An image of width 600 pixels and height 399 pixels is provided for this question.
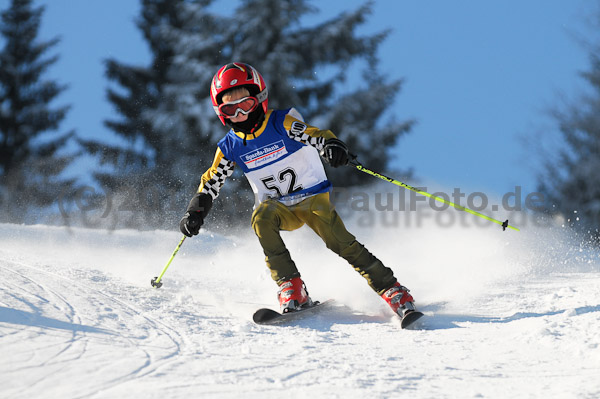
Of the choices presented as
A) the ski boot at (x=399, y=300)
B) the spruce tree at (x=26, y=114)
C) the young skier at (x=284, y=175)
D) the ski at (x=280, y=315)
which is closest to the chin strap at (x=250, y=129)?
the young skier at (x=284, y=175)

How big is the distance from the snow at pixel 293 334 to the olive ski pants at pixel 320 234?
13.0 inches

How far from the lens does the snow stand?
100 inches

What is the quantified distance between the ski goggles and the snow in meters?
1.43

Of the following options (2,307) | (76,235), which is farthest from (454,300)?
(76,235)

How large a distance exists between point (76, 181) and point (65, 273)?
14201 mm

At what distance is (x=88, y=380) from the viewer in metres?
2.46

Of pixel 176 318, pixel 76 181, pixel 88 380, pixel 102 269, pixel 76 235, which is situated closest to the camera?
pixel 88 380

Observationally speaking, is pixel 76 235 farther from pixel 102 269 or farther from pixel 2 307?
pixel 2 307

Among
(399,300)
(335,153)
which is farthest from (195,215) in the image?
(399,300)

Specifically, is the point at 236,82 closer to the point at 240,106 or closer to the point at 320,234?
the point at 240,106

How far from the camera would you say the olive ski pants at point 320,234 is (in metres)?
4.05

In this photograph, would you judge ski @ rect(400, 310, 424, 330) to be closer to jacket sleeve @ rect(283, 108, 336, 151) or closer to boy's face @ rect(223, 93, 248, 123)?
jacket sleeve @ rect(283, 108, 336, 151)

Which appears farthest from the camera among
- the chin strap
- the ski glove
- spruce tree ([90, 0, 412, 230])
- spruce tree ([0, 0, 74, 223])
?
spruce tree ([0, 0, 74, 223])

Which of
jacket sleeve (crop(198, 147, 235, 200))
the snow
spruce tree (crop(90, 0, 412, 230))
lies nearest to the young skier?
jacket sleeve (crop(198, 147, 235, 200))
